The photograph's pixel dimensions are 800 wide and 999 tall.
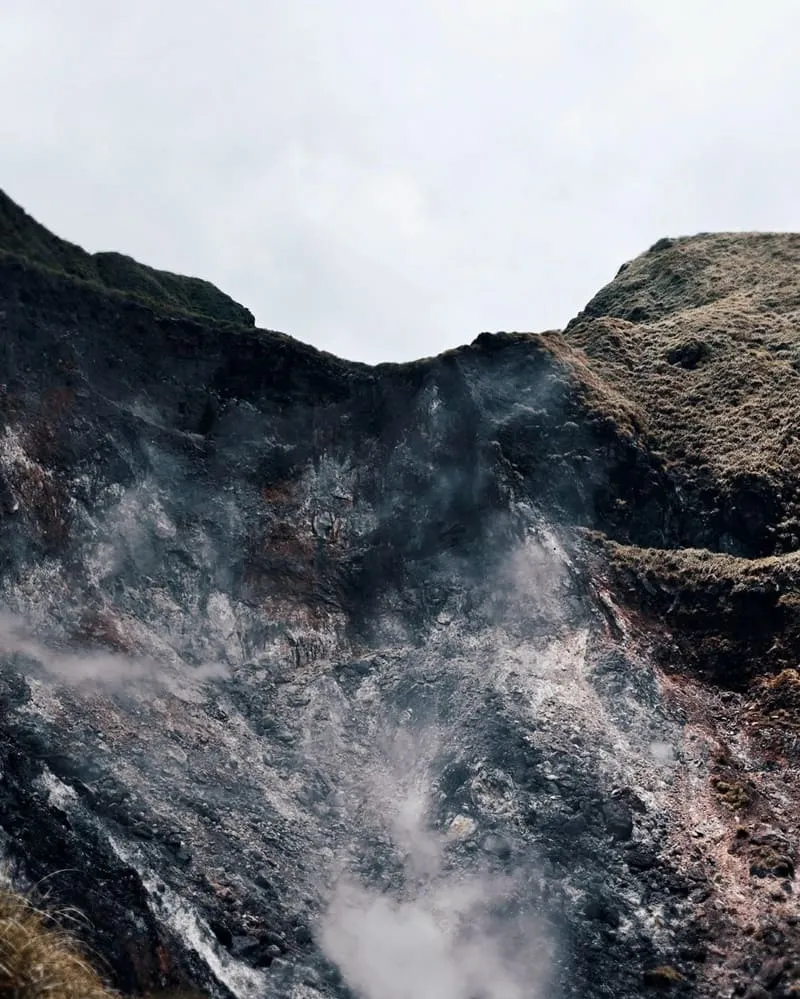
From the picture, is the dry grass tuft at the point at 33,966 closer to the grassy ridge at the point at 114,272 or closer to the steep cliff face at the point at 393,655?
the steep cliff face at the point at 393,655

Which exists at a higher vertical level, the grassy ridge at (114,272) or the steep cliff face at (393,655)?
the grassy ridge at (114,272)

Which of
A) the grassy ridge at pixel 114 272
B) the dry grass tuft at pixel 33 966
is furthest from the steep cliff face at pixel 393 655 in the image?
the dry grass tuft at pixel 33 966

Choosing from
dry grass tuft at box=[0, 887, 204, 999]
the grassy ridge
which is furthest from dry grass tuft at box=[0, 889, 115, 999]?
the grassy ridge

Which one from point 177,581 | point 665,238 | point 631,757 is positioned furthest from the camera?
point 665,238

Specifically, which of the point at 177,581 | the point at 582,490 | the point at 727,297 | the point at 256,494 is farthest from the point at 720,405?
the point at 177,581

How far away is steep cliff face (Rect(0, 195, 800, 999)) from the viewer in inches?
720

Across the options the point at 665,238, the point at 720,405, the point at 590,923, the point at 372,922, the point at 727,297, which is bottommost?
the point at 372,922

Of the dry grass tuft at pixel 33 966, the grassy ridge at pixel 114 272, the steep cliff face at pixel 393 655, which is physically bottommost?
the dry grass tuft at pixel 33 966

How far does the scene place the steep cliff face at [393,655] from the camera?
18.3 metres

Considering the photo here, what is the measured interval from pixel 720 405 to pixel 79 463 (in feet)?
75.8

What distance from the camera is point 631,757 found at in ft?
74.3

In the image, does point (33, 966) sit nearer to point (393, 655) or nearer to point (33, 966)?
point (33, 966)

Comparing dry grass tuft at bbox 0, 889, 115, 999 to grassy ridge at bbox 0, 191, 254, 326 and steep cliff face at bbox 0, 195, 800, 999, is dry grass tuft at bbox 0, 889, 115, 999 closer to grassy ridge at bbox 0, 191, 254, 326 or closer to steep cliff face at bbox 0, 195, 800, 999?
steep cliff face at bbox 0, 195, 800, 999

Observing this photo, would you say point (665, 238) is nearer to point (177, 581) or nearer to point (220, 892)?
point (177, 581)
